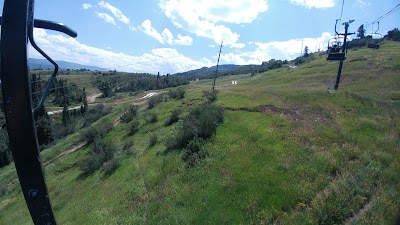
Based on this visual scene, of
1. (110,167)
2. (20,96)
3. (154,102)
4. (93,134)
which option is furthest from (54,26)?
(154,102)

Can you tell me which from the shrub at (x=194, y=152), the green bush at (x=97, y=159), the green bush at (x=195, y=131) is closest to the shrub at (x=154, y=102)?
the green bush at (x=97, y=159)

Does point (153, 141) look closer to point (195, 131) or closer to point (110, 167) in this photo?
point (110, 167)

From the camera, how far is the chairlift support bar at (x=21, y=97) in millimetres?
2707

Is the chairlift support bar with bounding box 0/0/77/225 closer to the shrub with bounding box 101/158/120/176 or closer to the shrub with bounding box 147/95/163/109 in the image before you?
the shrub with bounding box 101/158/120/176

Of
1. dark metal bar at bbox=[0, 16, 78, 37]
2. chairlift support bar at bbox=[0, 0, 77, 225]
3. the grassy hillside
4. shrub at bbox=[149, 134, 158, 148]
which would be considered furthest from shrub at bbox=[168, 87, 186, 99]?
chairlift support bar at bbox=[0, 0, 77, 225]

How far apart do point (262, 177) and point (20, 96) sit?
1901cm

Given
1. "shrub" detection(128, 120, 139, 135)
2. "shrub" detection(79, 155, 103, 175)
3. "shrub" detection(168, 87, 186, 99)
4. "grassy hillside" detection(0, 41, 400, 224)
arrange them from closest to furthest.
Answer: "grassy hillside" detection(0, 41, 400, 224), "shrub" detection(79, 155, 103, 175), "shrub" detection(128, 120, 139, 135), "shrub" detection(168, 87, 186, 99)

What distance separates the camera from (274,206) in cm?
1745

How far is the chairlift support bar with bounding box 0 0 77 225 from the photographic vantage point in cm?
271

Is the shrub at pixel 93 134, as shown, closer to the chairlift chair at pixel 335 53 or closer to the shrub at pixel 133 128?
the shrub at pixel 133 128

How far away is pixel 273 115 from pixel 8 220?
25.7 m

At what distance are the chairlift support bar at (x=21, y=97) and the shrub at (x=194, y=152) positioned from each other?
22.5 meters

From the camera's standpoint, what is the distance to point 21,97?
2.75 m

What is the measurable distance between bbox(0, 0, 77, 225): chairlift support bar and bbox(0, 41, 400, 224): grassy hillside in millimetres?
14077
